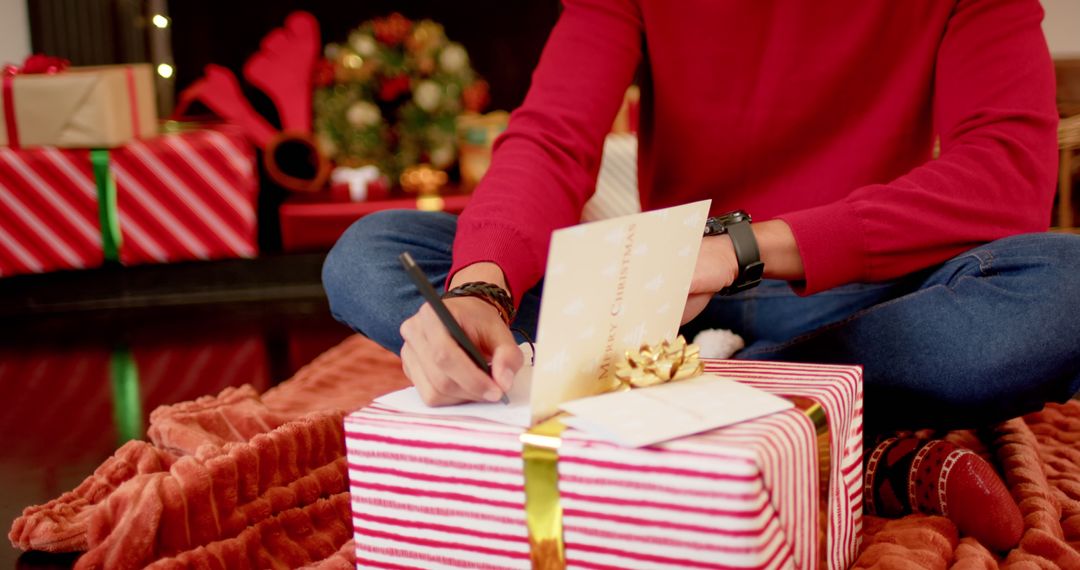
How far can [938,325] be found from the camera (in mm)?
937

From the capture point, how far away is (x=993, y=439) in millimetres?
1133

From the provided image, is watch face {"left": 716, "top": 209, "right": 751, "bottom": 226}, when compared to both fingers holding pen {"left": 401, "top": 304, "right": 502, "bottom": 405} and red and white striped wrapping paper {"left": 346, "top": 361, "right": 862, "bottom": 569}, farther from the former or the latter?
fingers holding pen {"left": 401, "top": 304, "right": 502, "bottom": 405}

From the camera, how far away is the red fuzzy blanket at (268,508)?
857 mm

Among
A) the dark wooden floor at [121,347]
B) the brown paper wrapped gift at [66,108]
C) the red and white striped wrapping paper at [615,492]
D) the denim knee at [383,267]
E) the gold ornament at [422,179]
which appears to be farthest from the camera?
the gold ornament at [422,179]

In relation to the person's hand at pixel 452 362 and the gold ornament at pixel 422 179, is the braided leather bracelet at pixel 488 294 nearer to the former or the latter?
the person's hand at pixel 452 362

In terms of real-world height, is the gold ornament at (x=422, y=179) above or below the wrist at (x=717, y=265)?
below

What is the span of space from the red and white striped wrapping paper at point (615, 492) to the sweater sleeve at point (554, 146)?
0.89 feet

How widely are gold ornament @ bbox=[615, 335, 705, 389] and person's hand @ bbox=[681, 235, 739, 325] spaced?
0.32 ft

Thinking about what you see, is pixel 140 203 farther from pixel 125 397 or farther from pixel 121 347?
pixel 125 397

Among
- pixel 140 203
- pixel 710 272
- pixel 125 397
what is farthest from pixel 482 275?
pixel 140 203

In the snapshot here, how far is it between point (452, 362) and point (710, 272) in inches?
10.4

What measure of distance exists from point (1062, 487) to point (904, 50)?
1.55 feet

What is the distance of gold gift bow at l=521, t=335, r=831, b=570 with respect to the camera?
611 millimetres

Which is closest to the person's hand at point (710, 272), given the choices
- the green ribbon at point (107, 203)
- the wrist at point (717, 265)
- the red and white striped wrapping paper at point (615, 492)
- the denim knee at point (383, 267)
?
the wrist at point (717, 265)
